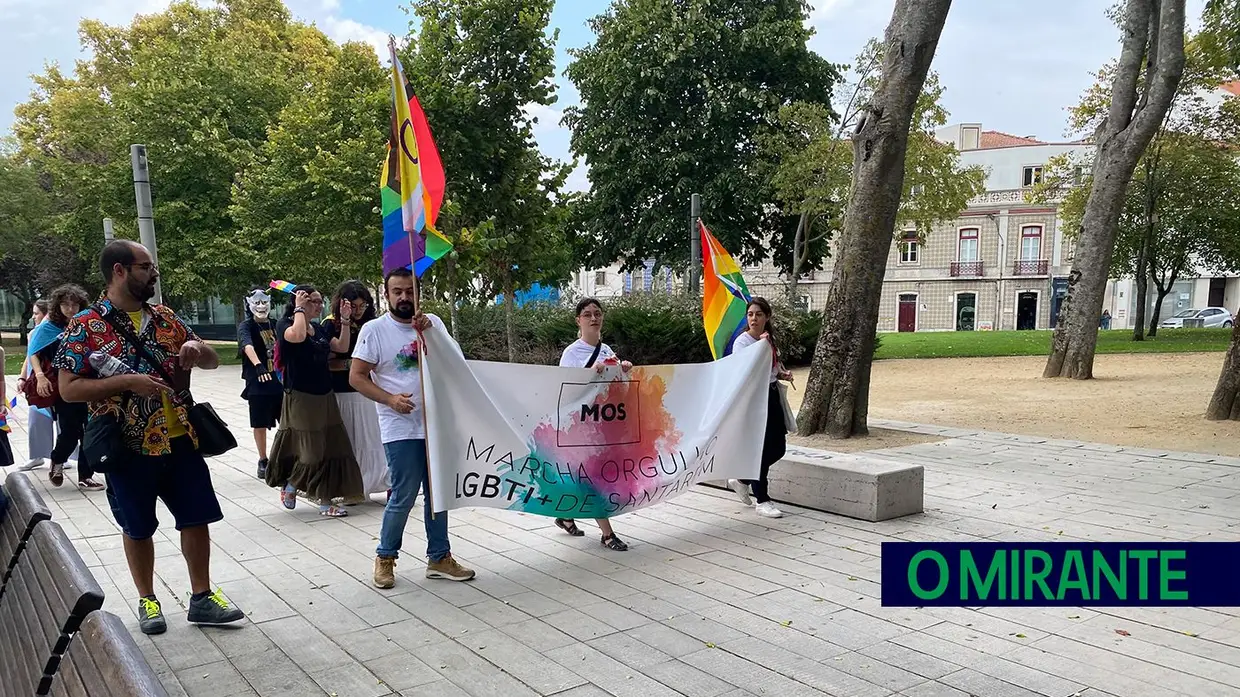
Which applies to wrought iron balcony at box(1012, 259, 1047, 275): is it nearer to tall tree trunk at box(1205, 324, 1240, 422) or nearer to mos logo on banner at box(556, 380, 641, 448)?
tall tree trunk at box(1205, 324, 1240, 422)

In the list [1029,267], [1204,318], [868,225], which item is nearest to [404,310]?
[868,225]

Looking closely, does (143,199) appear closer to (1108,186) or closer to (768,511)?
(768,511)

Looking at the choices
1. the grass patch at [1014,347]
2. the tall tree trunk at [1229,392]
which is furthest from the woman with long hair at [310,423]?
the grass patch at [1014,347]

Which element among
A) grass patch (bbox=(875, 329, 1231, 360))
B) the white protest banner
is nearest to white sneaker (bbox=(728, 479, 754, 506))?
the white protest banner

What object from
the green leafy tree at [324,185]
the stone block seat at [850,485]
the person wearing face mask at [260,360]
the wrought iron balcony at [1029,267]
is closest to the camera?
the stone block seat at [850,485]

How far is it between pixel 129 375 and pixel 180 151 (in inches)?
1040

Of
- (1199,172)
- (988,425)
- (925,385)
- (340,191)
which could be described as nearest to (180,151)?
(340,191)

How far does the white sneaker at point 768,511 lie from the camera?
259 inches

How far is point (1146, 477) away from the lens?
311 inches

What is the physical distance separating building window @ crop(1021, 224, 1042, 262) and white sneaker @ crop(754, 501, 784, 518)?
5441 centimetres

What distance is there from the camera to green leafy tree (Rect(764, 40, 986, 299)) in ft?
88.8

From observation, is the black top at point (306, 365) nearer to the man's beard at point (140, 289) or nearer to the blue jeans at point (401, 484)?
the blue jeans at point (401, 484)

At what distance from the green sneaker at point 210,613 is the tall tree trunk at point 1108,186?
653 inches

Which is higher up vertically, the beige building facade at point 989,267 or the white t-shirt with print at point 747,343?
the beige building facade at point 989,267
